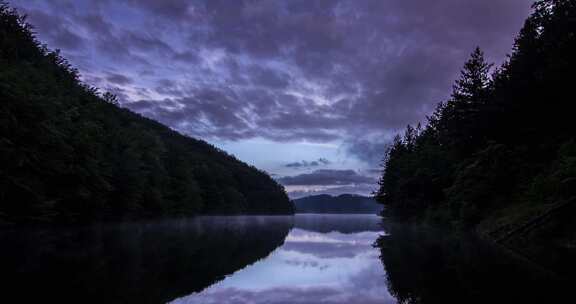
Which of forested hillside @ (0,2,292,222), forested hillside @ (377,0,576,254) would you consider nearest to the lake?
forested hillside @ (377,0,576,254)

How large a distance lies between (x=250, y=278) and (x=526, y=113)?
28867mm

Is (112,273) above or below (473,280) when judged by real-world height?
below

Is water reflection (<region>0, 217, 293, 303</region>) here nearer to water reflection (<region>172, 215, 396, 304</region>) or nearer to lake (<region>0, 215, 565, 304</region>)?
lake (<region>0, 215, 565, 304</region>)

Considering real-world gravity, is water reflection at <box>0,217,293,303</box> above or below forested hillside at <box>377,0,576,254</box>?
below

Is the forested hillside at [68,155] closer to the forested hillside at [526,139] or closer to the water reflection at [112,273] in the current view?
the water reflection at [112,273]

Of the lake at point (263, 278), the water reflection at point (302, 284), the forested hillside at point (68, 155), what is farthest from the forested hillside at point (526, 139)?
the forested hillside at point (68, 155)

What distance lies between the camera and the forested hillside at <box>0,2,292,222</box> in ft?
86.3

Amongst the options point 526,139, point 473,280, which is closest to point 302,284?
point 473,280

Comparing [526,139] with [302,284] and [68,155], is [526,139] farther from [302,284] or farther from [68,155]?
[68,155]

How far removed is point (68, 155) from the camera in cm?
3469

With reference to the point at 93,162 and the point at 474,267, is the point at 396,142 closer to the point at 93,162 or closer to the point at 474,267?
the point at 93,162

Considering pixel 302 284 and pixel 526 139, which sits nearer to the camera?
pixel 302 284

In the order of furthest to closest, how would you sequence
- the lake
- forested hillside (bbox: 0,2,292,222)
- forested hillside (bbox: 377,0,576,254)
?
forested hillside (bbox: 0,2,292,222), forested hillside (bbox: 377,0,576,254), the lake

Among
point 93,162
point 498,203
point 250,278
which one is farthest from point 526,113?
point 93,162
